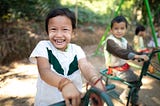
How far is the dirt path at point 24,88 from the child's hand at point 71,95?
2.53 m

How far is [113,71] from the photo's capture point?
2.97m

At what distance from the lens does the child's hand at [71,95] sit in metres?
0.92

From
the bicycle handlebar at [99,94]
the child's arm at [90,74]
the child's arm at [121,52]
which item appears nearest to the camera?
the bicycle handlebar at [99,94]

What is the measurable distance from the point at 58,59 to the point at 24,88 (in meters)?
2.56

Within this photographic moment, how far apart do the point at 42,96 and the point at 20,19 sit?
4.98 meters

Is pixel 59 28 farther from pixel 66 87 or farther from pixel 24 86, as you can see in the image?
pixel 24 86

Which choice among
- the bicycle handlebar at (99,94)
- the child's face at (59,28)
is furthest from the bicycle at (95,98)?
the child's face at (59,28)

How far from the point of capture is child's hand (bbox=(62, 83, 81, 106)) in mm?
918

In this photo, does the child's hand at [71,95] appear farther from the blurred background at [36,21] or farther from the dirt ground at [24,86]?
the blurred background at [36,21]

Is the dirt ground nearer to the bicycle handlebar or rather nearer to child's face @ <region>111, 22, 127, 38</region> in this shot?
child's face @ <region>111, 22, 127, 38</region>

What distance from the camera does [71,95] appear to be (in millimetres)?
915

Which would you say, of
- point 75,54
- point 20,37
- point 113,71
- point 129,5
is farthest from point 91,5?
point 75,54

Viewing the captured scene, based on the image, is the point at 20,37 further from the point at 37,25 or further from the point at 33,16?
the point at 33,16

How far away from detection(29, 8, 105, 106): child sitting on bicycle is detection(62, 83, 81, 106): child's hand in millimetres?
89
